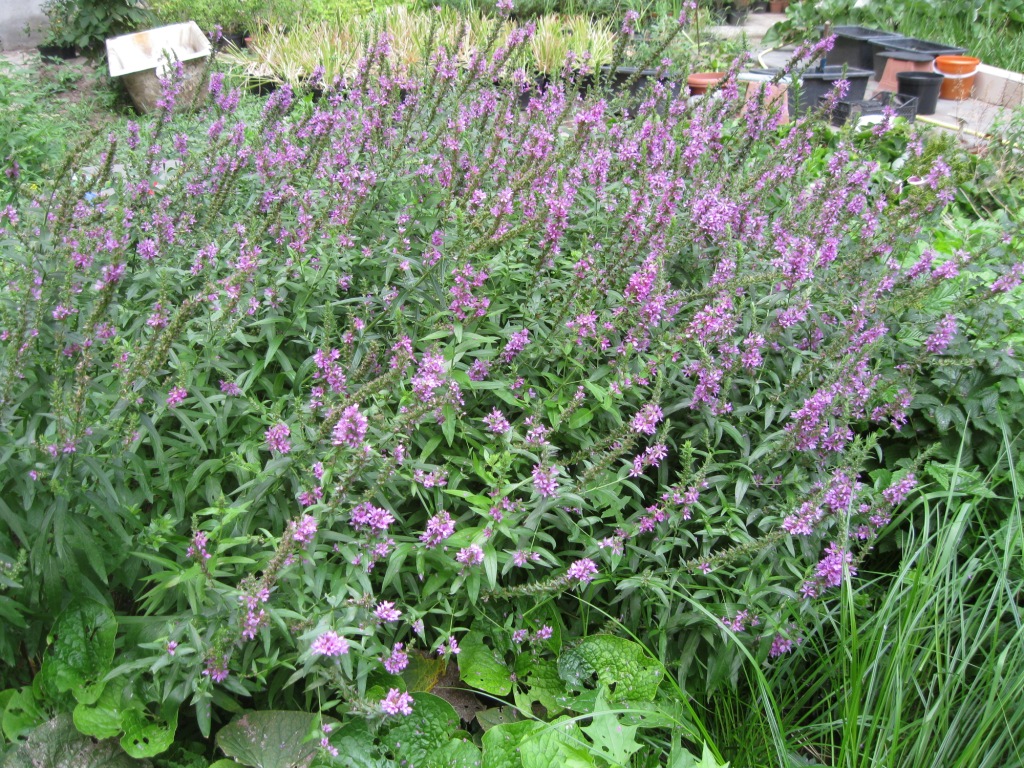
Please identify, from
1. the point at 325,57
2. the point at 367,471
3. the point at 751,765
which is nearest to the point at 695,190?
the point at 367,471

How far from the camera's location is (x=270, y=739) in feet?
8.40

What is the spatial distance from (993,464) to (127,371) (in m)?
3.28

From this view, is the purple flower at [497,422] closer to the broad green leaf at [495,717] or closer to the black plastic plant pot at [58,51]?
the broad green leaf at [495,717]

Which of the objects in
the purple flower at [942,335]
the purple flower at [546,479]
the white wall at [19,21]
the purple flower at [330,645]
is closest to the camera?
the purple flower at [330,645]

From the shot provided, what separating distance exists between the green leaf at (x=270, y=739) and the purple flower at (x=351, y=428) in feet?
2.77

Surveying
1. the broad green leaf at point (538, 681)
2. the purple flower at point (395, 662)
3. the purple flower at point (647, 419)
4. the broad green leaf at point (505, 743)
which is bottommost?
the broad green leaf at point (538, 681)

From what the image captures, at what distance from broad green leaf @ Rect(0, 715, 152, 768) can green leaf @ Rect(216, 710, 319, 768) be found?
12.8 inches

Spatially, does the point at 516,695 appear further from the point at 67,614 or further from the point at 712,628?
the point at 67,614

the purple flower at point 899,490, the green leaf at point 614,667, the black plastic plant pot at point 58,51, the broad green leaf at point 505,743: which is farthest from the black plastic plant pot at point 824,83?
the black plastic plant pot at point 58,51

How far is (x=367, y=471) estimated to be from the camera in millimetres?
2566

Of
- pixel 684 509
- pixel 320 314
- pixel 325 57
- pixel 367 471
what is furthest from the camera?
pixel 325 57

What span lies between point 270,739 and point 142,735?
36cm

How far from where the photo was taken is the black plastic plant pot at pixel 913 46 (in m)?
9.95

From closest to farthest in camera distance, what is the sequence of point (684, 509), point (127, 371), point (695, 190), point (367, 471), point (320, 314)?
point (127, 371) < point (367, 471) < point (684, 509) < point (320, 314) < point (695, 190)
